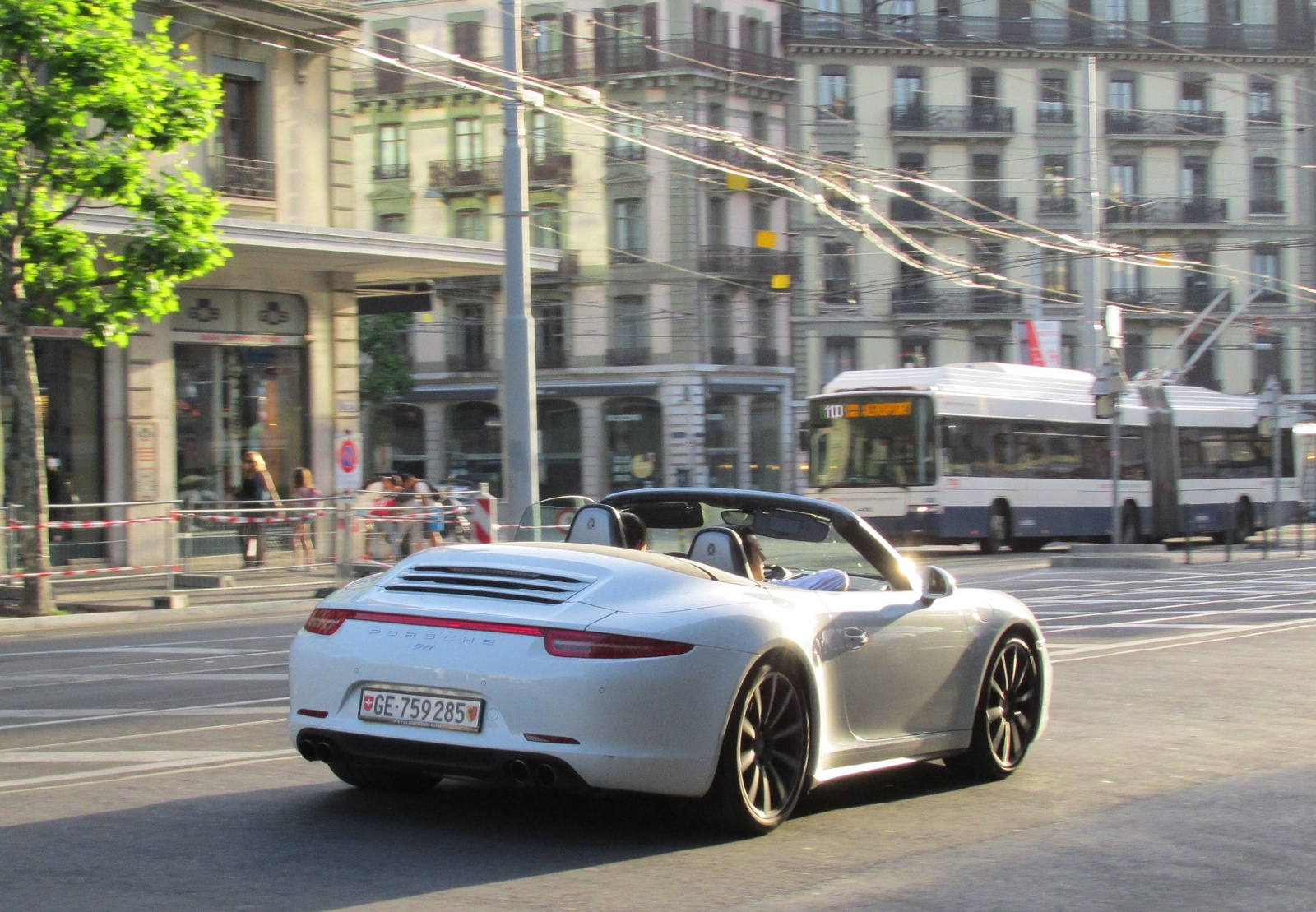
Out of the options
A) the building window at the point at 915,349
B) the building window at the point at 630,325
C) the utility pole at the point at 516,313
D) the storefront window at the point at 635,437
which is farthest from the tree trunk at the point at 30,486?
the building window at the point at 915,349

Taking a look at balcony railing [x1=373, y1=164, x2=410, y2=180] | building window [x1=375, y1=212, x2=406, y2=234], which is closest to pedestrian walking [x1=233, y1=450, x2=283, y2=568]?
building window [x1=375, y1=212, x2=406, y2=234]

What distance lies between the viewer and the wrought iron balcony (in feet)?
199

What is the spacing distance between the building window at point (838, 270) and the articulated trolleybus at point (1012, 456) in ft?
78.2

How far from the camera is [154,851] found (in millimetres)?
5293

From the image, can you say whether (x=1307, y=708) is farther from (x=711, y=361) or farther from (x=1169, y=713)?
(x=711, y=361)

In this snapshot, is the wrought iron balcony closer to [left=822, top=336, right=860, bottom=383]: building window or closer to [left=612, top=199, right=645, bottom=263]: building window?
[left=822, top=336, right=860, bottom=383]: building window

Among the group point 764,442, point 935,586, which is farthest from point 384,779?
point 764,442

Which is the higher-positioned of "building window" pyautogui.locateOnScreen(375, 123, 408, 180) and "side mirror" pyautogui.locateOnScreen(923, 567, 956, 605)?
"building window" pyautogui.locateOnScreen(375, 123, 408, 180)

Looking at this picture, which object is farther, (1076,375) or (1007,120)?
(1007,120)

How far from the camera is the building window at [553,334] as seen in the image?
188ft

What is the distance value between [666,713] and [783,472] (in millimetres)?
53480

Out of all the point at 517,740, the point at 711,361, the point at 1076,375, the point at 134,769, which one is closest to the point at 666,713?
the point at 517,740

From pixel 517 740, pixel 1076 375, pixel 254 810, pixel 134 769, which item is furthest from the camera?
pixel 1076 375

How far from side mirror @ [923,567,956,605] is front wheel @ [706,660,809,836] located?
1.01 m
